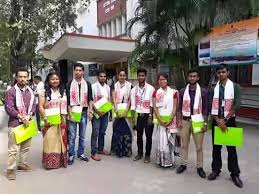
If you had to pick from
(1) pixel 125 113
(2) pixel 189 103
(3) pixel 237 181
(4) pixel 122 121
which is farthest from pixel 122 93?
(3) pixel 237 181

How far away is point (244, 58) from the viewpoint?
9.37m

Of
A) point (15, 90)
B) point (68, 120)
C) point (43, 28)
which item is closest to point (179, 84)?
point (68, 120)

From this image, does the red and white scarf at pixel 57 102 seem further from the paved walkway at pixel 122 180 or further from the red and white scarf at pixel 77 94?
the paved walkway at pixel 122 180

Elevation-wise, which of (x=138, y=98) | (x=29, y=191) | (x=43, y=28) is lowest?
(x=29, y=191)

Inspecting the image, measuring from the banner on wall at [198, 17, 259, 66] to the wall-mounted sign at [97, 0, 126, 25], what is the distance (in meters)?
10.1

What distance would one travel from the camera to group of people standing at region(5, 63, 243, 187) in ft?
19.0

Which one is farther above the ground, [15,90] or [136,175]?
[15,90]

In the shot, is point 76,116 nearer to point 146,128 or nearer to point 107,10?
point 146,128

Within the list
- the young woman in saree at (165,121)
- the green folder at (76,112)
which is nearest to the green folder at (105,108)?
the green folder at (76,112)

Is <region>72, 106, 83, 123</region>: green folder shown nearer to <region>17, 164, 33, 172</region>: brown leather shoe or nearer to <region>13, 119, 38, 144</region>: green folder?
<region>13, 119, 38, 144</region>: green folder

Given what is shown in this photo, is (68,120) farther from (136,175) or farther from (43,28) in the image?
(43,28)

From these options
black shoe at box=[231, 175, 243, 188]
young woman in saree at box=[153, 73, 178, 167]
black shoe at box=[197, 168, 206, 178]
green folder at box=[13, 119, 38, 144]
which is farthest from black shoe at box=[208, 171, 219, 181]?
green folder at box=[13, 119, 38, 144]

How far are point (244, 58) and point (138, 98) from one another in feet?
11.5

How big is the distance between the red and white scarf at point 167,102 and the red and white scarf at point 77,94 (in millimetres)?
1282
